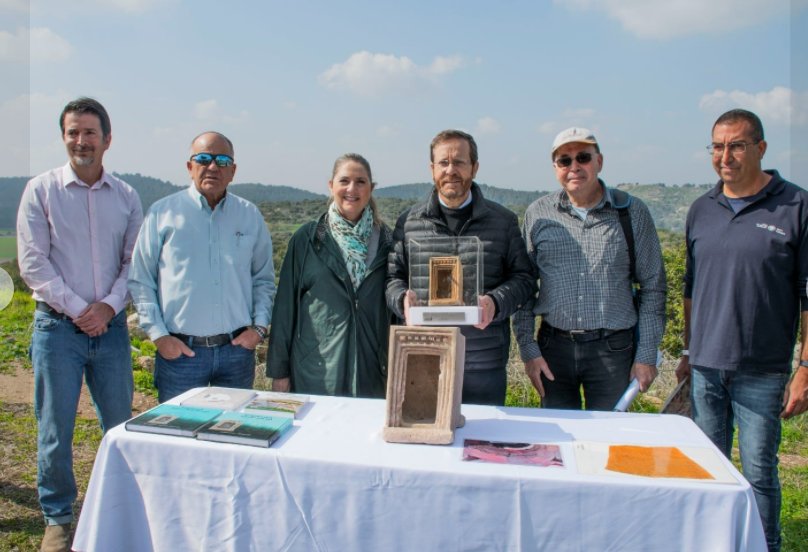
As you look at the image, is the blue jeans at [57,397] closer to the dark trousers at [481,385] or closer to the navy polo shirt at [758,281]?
the dark trousers at [481,385]

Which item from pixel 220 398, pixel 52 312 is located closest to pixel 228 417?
pixel 220 398

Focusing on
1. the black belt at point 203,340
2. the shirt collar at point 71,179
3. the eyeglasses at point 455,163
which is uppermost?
the eyeglasses at point 455,163

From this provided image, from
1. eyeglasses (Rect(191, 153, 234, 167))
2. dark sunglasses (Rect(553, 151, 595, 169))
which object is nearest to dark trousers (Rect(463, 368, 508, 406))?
dark sunglasses (Rect(553, 151, 595, 169))

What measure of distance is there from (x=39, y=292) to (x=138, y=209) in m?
0.85

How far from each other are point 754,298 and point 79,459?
548 centimetres

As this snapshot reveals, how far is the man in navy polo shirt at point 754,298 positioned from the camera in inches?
126

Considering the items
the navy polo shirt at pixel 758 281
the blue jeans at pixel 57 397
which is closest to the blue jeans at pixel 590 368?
the navy polo shirt at pixel 758 281

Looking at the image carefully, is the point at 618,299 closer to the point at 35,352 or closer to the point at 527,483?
the point at 527,483

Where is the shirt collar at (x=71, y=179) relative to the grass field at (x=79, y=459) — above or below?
above

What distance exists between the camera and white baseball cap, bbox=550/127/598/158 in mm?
3477

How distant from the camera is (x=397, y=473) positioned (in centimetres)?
229

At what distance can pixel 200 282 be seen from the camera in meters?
3.63

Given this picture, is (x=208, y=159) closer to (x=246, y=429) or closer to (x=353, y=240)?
(x=353, y=240)

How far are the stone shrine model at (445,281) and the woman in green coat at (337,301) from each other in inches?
28.9
